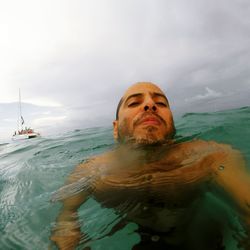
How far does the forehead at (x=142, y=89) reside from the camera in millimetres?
3773

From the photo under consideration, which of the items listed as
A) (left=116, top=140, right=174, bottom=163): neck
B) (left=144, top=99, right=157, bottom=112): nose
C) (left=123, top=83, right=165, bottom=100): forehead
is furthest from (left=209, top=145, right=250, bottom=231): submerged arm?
(left=123, top=83, right=165, bottom=100): forehead

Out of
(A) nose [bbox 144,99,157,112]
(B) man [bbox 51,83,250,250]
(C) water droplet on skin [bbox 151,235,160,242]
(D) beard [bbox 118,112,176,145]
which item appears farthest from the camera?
(A) nose [bbox 144,99,157,112]

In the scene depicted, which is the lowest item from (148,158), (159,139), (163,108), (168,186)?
(168,186)

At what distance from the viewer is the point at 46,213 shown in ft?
9.70

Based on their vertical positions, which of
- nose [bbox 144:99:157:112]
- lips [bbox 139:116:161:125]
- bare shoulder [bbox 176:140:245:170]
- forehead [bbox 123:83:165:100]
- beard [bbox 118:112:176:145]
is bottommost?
bare shoulder [bbox 176:140:245:170]

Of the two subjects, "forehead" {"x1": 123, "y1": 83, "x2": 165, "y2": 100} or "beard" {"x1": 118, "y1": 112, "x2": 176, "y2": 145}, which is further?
"forehead" {"x1": 123, "y1": 83, "x2": 165, "y2": 100}

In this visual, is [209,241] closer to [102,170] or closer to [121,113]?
[102,170]

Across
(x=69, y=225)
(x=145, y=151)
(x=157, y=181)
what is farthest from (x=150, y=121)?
(x=69, y=225)

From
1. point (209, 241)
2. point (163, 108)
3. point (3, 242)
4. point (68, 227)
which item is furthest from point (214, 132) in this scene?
point (3, 242)

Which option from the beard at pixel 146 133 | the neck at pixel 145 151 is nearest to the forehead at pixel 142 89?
the beard at pixel 146 133

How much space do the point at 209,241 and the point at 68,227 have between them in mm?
1476

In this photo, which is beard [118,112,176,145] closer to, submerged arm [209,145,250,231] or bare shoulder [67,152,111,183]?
bare shoulder [67,152,111,183]

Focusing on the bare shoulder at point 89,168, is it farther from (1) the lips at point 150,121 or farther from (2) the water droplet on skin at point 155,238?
(2) the water droplet on skin at point 155,238

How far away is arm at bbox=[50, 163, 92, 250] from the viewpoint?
7.50 feet
